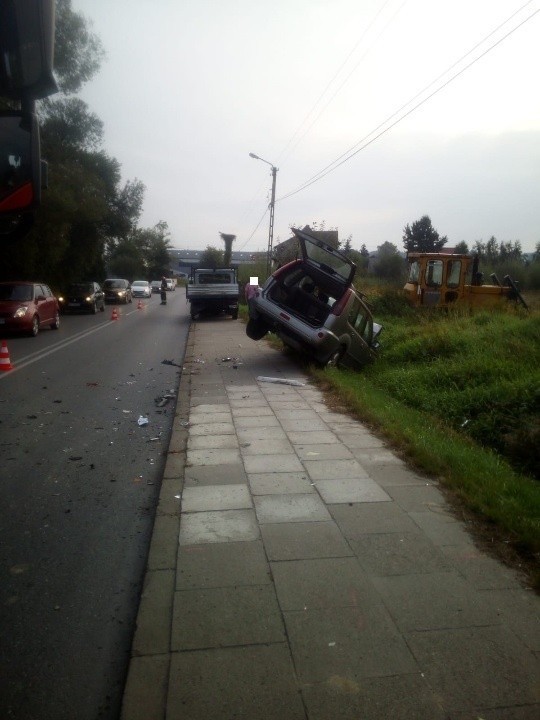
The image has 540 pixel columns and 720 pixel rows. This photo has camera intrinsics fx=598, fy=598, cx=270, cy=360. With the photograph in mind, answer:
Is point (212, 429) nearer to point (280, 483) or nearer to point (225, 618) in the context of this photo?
point (280, 483)

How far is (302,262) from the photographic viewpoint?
12.4 m

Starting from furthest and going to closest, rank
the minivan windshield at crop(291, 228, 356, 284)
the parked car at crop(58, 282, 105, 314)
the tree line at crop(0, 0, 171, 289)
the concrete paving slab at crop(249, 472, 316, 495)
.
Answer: the parked car at crop(58, 282, 105, 314) → the tree line at crop(0, 0, 171, 289) → the minivan windshield at crop(291, 228, 356, 284) → the concrete paving slab at crop(249, 472, 316, 495)

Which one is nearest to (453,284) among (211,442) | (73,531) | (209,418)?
(209,418)

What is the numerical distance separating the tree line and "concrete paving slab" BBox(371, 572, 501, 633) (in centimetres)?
1615

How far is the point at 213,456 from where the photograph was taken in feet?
20.9

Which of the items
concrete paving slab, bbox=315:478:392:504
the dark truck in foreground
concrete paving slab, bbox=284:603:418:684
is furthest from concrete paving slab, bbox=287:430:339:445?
the dark truck in foreground

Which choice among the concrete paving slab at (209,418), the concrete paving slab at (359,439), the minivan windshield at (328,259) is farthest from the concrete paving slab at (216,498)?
the minivan windshield at (328,259)

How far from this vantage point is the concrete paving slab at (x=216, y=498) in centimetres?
496

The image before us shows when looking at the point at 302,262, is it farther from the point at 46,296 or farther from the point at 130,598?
the point at 46,296

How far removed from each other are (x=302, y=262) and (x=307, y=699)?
33.8ft

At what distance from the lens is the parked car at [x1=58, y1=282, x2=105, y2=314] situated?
98.9 feet

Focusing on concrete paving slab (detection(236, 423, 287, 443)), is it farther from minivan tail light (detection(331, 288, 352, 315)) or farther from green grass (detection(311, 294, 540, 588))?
minivan tail light (detection(331, 288, 352, 315))

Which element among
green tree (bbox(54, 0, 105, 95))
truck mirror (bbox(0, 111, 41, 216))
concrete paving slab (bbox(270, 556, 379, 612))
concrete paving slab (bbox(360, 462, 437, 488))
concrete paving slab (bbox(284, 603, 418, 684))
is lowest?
concrete paving slab (bbox(360, 462, 437, 488))

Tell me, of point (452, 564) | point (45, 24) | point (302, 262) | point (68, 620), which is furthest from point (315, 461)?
point (302, 262)
